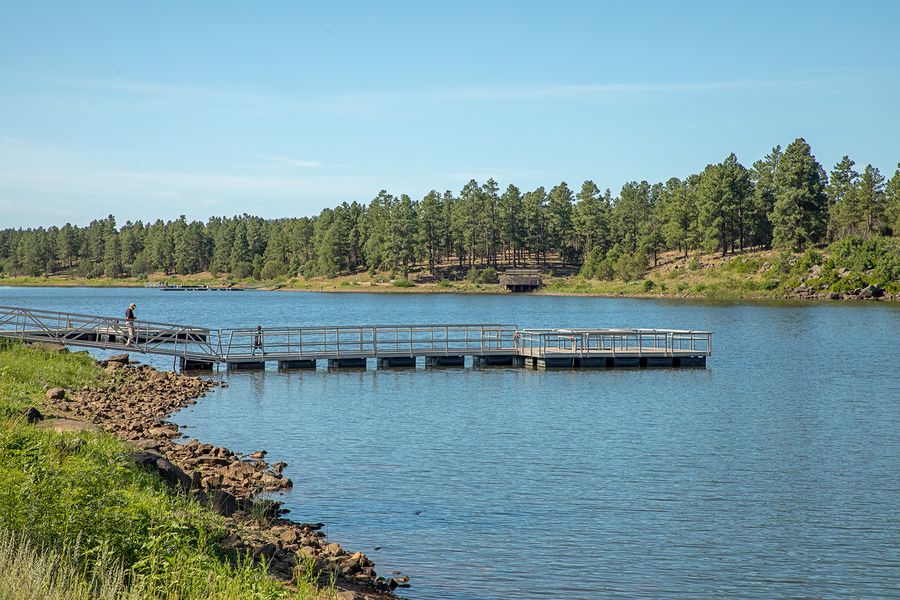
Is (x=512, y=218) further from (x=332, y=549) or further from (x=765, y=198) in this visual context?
(x=332, y=549)

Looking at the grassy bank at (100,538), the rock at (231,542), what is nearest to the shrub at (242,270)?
the grassy bank at (100,538)

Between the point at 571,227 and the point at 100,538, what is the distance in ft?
463

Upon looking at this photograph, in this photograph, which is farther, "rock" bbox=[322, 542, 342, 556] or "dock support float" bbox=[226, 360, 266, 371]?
"dock support float" bbox=[226, 360, 266, 371]

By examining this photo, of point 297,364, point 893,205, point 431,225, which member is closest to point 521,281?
point 431,225

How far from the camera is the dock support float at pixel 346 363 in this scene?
4703 centimetres

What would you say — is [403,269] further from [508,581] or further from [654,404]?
[508,581]

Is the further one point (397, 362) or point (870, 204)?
point (870, 204)

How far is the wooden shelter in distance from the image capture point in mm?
140625

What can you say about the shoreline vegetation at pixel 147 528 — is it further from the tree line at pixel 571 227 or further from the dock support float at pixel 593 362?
the tree line at pixel 571 227

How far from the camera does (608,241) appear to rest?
151 m

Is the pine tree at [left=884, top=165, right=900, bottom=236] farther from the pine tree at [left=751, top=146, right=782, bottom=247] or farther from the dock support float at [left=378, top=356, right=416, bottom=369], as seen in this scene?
the dock support float at [left=378, top=356, right=416, bottom=369]

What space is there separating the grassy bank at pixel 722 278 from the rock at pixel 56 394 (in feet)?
307

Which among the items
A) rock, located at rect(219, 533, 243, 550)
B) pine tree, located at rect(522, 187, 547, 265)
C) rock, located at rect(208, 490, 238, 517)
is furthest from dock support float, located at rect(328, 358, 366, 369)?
pine tree, located at rect(522, 187, 547, 265)

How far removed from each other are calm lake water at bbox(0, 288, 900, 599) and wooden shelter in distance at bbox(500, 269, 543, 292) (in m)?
92.0
